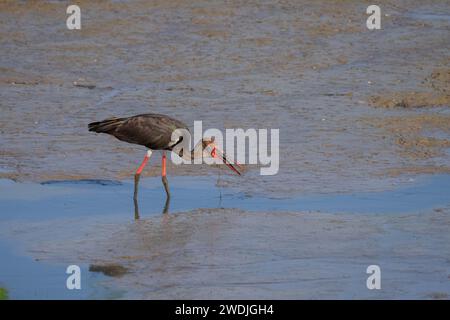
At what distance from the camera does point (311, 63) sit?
15.5 metres

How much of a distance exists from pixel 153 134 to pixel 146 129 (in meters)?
0.09

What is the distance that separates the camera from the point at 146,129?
35.2ft

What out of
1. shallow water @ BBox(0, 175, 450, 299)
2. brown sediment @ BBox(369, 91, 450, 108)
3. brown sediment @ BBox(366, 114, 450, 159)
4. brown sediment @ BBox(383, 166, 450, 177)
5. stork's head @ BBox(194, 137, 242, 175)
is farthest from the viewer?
brown sediment @ BBox(369, 91, 450, 108)

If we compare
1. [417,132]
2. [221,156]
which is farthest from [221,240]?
[417,132]

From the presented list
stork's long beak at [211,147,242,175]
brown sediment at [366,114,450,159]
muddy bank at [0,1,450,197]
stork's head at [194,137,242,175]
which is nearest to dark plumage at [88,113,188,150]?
stork's head at [194,137,242,175]

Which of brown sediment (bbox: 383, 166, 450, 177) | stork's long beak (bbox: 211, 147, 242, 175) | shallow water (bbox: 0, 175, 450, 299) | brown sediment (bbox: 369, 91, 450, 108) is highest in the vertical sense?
brown sediment (bbox: 369, 91, 450, 108)

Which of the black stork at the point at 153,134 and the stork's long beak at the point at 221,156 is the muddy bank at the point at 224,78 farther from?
the black stork at the point at 153,134

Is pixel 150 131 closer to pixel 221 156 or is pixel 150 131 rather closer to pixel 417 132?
pixel 221 156

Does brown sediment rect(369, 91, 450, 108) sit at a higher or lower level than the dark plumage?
higher

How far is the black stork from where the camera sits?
35.1ft

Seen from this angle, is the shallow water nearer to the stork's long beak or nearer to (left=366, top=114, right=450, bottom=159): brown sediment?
the stork's long beak

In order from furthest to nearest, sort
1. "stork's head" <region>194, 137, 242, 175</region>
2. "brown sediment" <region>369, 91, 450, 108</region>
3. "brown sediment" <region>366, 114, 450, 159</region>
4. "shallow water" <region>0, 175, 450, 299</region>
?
"brown sediment" <region>369, 91, 450, 108</region> < "brown sediment" <region>366, 114, 450, 159</region> < "stork's head" <region>194, 137, 242, 175</region> < "shallow water" <region>0, 175, 450, 299</region>

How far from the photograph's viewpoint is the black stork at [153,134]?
10703 millimetres
